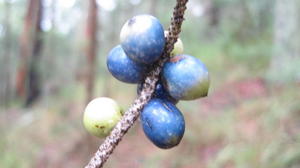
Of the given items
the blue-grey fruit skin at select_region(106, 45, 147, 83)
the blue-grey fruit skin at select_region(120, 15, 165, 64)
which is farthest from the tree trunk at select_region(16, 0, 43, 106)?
the blue-grey fruit skin at select_region(120, 15, 165, 64)

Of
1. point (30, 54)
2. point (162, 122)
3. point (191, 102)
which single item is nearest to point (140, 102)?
point (162, 122)

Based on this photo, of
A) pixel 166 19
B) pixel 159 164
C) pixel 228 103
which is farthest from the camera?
pixel 166 19

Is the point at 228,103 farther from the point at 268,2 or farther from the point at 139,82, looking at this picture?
the point at 139,82

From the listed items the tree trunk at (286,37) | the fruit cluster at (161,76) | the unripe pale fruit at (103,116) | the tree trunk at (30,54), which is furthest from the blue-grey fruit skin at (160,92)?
the tree trunk at (30,54)

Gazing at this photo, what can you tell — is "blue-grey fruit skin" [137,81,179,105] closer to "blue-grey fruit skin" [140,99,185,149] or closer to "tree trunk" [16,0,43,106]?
"blue-grey fruit skin" [140,99,185,149]

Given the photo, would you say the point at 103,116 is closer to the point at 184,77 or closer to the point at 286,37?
the point at 184,77

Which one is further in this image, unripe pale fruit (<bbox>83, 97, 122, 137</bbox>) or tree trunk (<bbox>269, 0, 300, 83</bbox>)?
tree trunk (<bbox>269, 0, 300, 83</bbox>)

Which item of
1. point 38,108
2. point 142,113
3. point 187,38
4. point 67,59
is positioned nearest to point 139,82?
point 142,113
